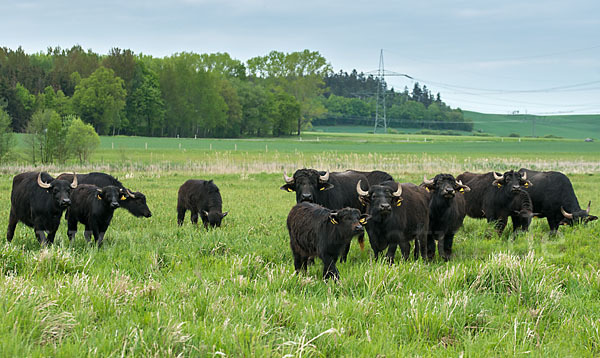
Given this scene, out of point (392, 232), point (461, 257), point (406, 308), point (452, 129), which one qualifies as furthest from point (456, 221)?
point (452, 129)

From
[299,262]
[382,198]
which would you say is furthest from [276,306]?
[382,198]

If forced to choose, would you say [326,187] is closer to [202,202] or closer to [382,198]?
[382,198]

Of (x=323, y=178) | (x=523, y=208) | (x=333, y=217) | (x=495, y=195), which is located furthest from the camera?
(x=495, y=195)

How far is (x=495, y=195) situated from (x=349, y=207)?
18.6 feet

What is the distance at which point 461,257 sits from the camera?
10078mm

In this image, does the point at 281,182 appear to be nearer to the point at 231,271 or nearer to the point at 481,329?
the point at 231,271

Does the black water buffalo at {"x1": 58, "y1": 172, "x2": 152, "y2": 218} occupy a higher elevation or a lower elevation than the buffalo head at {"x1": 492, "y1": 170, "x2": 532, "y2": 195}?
lower

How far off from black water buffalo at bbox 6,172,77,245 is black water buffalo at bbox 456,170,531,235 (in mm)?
9424

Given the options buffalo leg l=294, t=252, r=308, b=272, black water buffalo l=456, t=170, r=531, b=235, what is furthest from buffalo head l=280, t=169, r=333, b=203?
black water buffalo l=456, t=170, r=531, b=235

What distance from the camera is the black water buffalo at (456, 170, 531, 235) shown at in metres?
12.9

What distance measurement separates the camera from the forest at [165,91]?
84.9 metres

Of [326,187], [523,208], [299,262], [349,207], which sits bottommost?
[299,262]

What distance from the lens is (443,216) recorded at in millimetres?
10539

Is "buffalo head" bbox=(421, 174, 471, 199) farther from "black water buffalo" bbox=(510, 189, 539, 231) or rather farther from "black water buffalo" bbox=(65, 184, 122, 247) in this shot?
"black water buffalo" bbox=(65, 184, 122, 247)
